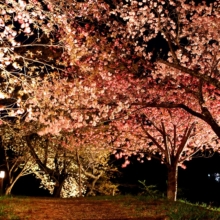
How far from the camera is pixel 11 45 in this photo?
7.53 meters

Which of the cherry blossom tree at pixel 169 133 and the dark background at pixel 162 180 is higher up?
the cherry blossom tree at pixel 169 133

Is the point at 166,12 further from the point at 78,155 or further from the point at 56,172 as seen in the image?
the point at 56,172

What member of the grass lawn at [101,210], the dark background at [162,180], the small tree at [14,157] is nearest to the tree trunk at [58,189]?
the small tree at [14,157]

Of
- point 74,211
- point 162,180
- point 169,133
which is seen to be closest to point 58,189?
point 169,133

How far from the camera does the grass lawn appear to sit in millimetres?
9773

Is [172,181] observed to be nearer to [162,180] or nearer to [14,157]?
[14,157]

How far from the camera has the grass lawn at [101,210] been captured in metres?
9.77

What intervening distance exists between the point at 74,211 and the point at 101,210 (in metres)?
0.84

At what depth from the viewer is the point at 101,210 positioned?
1145 centimetres

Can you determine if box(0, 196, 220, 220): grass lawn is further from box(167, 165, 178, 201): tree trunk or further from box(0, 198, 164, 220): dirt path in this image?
box(167, 165, 178, 201): tree trunk

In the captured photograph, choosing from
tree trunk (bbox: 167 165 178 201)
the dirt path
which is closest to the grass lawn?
the dirt path

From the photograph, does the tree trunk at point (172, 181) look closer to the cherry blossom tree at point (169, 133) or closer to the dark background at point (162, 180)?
the cherry blossom tree at point (169, 133)

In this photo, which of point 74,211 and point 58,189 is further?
point 58,189

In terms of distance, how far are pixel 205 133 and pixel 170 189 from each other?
312 cm
